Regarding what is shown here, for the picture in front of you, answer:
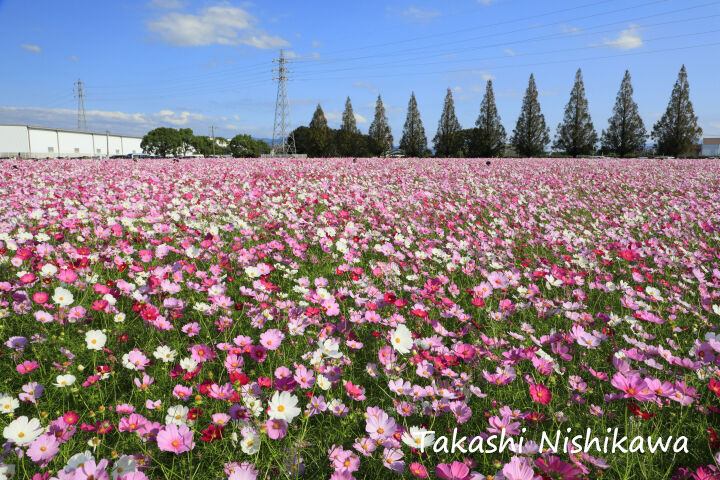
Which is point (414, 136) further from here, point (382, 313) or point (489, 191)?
point (382, 313)

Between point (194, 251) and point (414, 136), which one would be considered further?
point (414, 136)

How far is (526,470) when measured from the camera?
1071mm

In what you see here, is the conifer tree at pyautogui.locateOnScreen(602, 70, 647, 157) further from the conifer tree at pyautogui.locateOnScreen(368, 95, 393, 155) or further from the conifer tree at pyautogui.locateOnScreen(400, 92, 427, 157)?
the conifer tree at pyautogui.locateOnScreen(368, 95, 393, 155)

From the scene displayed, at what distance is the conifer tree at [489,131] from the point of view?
5262 centimetres

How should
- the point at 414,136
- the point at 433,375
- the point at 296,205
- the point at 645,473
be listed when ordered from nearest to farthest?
the point at 645,473, the point at 433,375, the point at 296,205, the point at 414,136

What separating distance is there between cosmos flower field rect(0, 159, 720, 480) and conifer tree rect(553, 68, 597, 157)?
53195 millimetres

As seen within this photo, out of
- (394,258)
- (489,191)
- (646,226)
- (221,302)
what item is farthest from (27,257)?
(489,191)

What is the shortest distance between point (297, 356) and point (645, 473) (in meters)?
1.45

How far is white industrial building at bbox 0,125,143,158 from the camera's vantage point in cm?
5853

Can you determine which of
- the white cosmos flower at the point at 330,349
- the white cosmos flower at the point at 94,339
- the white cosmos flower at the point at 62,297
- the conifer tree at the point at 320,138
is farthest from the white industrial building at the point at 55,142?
the white cosmos flower at the point at 330,349

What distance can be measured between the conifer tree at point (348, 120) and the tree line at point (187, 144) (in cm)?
1446

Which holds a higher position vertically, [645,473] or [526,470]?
[526,470]

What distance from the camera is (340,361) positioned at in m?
1.77

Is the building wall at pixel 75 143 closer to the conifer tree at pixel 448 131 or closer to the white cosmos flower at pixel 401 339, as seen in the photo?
the conifer tree at pixel 448 131
